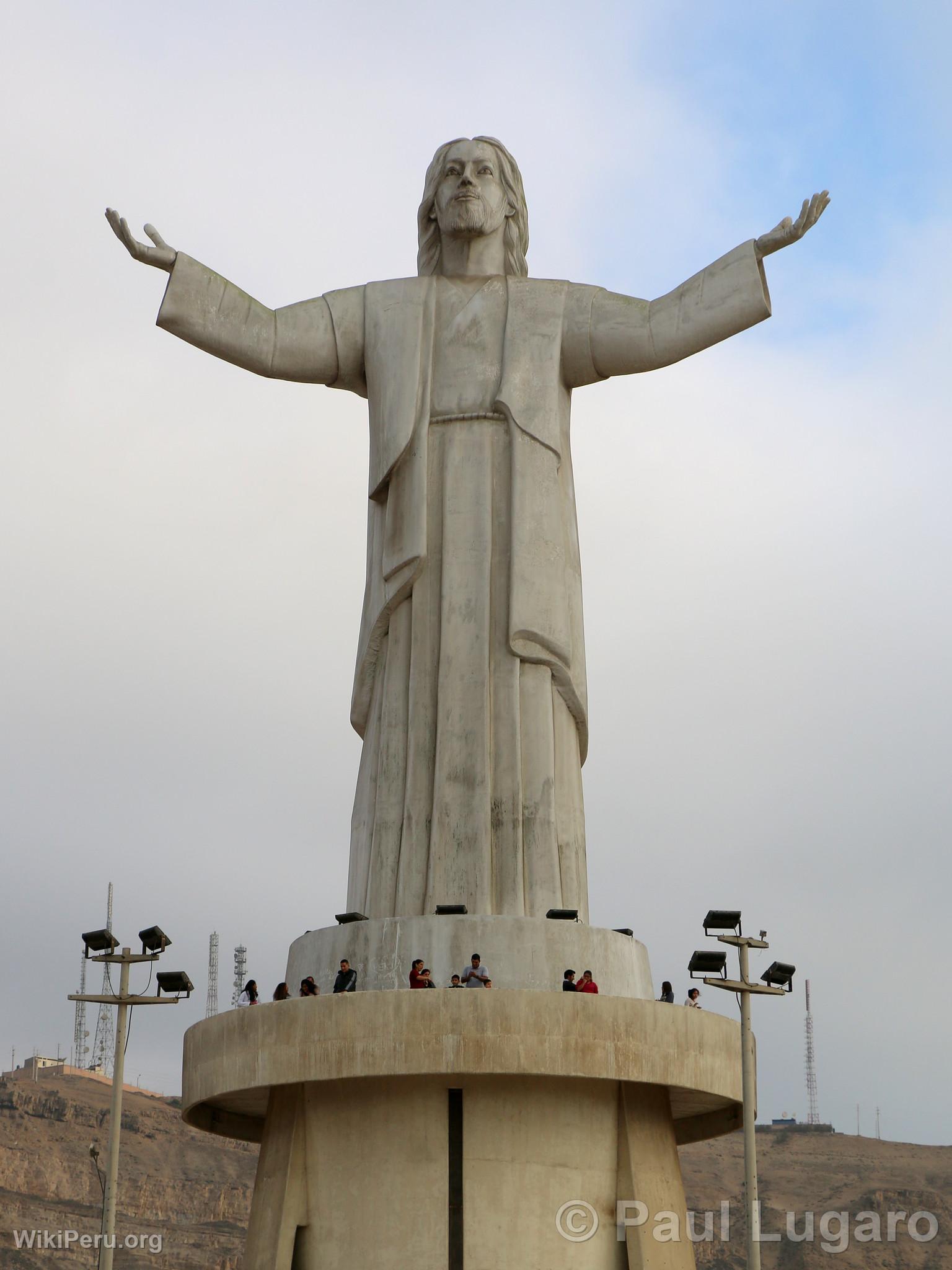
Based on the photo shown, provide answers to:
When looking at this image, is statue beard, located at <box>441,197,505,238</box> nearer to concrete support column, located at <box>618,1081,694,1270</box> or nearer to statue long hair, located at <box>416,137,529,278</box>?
statue long hair, located at <box>416,137,529,278</box>

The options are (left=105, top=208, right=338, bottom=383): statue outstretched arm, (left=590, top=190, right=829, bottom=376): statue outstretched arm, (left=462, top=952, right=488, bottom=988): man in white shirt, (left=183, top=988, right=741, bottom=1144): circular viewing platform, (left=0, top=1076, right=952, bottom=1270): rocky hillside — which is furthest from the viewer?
(left=0, top=1076, right=952, bottom=1270): rocky hillside

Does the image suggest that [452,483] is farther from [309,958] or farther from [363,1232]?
[363,1232]

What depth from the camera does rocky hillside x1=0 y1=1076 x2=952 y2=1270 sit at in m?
60.6

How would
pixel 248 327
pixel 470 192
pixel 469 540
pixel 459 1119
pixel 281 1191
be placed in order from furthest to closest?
pixel 470 192 < pixel 248 327 < pixel 469 540 < pixel 281 1191 < pixel 459 1119

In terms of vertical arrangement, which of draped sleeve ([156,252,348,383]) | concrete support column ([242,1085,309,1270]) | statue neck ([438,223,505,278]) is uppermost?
statue neck ([438,223,505,278])

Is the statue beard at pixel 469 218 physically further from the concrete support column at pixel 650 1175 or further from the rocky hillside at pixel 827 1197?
the rocky hillside at pixel 827 1197

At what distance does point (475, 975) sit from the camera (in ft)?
46.5

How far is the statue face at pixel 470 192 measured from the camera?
17.3 metres

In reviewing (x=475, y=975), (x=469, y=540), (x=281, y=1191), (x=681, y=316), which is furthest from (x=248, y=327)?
(x=281, y=1191)

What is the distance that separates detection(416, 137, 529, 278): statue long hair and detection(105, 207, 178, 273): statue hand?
2767 millimetres

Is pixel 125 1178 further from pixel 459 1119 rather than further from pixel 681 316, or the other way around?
pixel 681 316

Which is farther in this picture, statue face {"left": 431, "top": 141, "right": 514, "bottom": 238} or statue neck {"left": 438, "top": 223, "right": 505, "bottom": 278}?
statue neck {"left": 438, "top": 223, "right": 505, "bottom": 278}

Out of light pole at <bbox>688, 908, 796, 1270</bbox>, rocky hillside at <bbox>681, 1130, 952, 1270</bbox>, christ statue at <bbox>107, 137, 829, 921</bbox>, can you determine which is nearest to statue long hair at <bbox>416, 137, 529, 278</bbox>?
christ statue at <bbox>107, 137, 829, 921</bbox>

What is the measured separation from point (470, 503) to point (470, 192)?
302 cm
